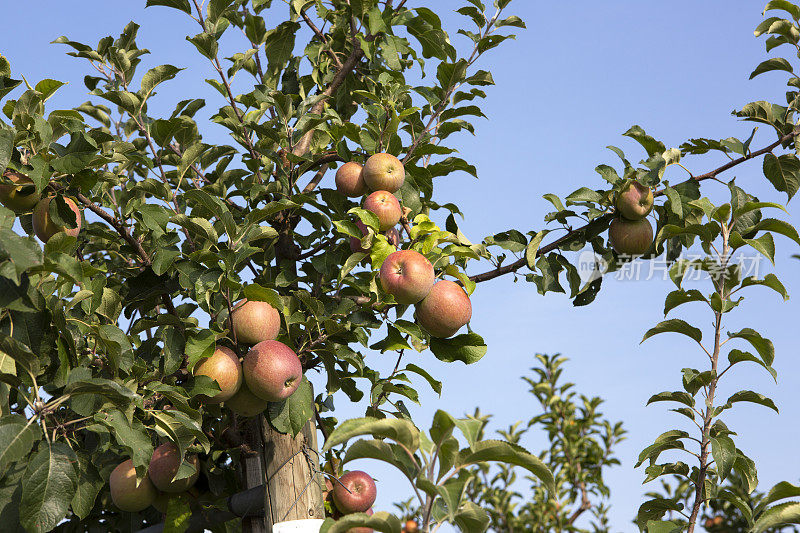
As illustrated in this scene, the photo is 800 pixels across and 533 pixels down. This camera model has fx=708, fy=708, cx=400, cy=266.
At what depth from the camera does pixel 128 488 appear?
276 centimetres

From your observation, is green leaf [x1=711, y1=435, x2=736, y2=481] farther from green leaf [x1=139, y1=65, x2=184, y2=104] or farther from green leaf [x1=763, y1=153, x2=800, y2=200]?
green leaf [x1=139, y1=65, x2=184, y2=104]

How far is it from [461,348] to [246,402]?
0.82m

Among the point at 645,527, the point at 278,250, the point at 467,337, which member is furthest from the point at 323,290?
the point at 645,527

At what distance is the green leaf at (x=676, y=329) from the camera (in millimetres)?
2451

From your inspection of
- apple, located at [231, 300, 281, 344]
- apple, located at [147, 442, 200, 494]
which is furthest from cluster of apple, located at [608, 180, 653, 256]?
apple, located at [147, 442, 200, 494]

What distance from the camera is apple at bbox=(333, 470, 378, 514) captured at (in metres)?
Answer: 2.89

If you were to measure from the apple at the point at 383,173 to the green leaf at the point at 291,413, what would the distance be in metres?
0.83

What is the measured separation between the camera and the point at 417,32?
130 inches

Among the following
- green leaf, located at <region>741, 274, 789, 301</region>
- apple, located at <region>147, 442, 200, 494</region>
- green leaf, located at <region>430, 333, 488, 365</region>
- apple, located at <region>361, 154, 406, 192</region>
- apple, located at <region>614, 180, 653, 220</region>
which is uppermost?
apple, located at <region>614, 180, 653, 220</region>

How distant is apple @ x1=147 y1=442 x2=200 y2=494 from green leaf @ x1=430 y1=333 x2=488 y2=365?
3.44 feet

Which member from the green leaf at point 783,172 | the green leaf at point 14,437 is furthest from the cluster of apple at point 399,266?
the green leaf at point 783,172

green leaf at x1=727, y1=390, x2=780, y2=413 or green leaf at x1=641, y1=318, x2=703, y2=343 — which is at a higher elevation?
green leaf at x1=641, y1=318, x2=703, y2=343

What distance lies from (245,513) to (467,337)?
1.18m

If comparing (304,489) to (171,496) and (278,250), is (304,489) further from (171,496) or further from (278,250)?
(278,250)
